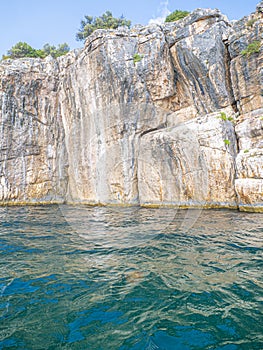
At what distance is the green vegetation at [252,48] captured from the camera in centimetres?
1517

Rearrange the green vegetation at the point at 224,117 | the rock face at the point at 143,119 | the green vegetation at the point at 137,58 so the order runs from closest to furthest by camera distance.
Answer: the rock face at the point at 143,119 → the green vegetation at the point at 224,117 → the green vegetation at the point at 137,58

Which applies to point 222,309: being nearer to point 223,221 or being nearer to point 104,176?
point 223,221

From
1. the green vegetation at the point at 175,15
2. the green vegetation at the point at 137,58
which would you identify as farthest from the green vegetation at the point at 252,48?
the green vegetation at the point at 175,15

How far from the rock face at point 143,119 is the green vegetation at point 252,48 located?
13 centimetres

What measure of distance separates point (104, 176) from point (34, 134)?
8.02 meters

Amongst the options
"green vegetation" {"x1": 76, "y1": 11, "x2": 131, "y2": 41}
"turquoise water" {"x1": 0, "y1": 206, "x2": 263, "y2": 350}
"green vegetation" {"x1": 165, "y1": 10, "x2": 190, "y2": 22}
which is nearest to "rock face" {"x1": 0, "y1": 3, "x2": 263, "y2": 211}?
"turquoise water" {"x1": 0, "y1": 206, "x2": 263, "y2": 350}

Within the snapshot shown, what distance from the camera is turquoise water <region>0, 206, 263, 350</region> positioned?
3221 millimetres

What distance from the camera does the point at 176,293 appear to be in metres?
4.33

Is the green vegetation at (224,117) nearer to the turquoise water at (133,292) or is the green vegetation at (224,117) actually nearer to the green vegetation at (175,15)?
the turquoise water at (133,292)

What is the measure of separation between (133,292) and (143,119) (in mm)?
15454

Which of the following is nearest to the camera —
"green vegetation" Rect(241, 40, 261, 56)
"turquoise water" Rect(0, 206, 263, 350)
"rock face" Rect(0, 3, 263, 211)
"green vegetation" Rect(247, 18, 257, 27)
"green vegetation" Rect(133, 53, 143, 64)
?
"turquoise water" Rect(0, 206, 263, 350)

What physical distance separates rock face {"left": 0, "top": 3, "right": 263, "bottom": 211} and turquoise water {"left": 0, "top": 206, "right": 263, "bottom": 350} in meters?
7.55

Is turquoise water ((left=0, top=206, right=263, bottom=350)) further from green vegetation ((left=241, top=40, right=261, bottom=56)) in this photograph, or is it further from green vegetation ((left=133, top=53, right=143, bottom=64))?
green vegetation ((left=133, top=53, right=143, bottom=64))

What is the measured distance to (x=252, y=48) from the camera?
15.3 metres
